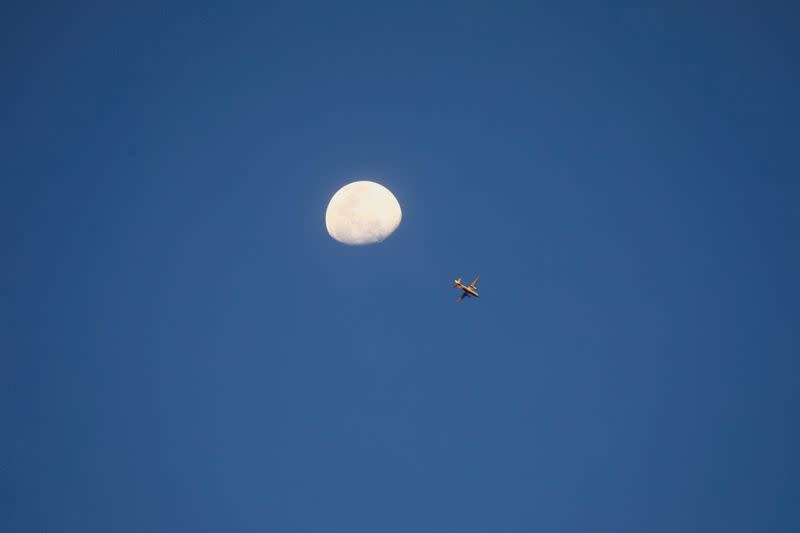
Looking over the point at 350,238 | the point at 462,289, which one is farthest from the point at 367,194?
the point at 462,289

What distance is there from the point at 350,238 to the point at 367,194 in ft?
19.1

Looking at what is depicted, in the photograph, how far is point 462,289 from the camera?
63.8m

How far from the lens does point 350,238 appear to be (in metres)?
55.1

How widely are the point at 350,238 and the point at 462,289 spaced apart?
58.0 feet

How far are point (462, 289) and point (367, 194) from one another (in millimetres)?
18288

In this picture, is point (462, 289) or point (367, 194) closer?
point (367, 194)

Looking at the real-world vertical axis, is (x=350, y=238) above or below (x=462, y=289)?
below

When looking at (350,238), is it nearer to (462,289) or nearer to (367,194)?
(367,194)

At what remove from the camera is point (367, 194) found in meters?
56.6

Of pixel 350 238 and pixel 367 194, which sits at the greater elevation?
pixel 367 194
